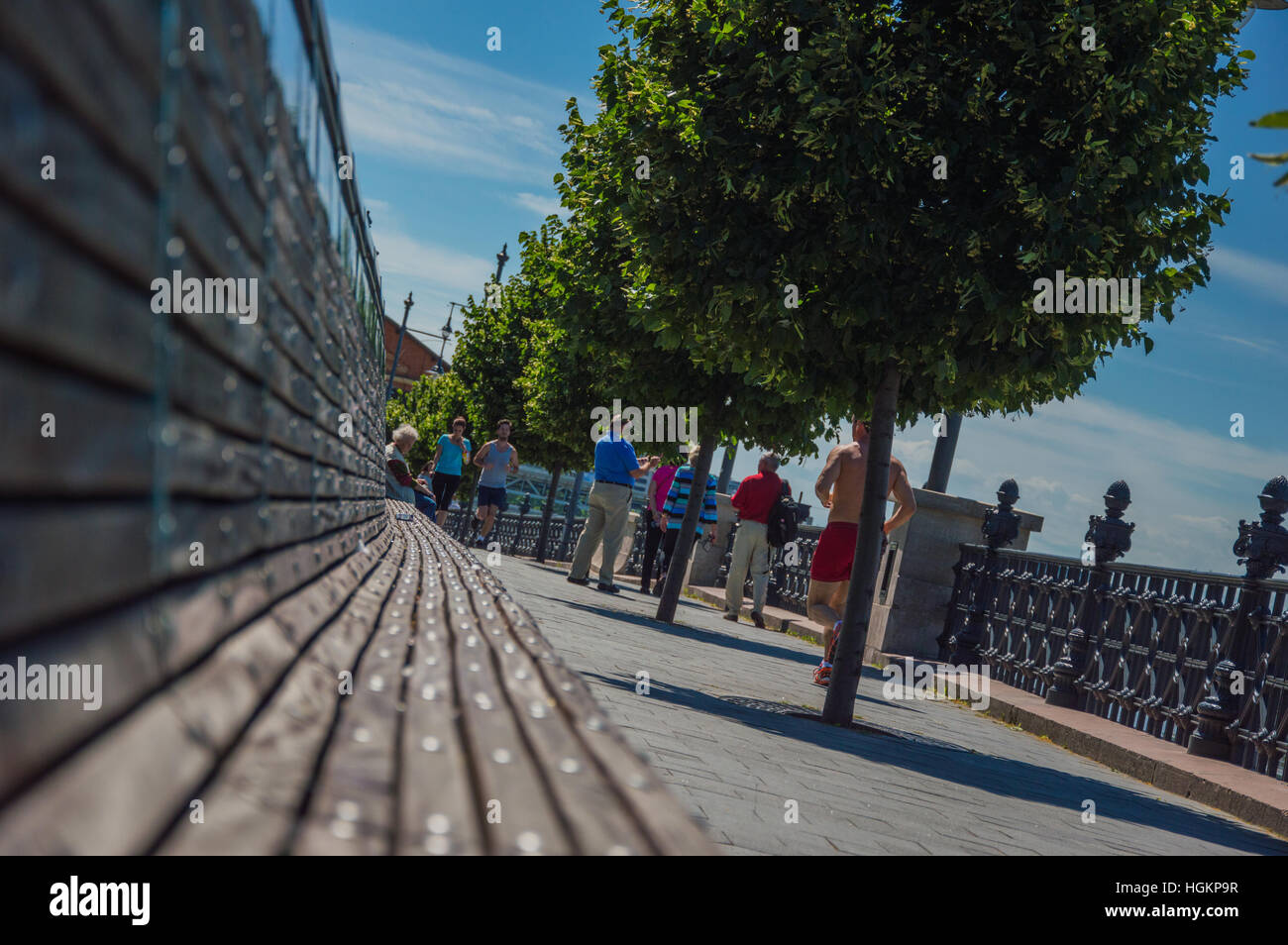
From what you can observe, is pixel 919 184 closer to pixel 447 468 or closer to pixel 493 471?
pixel 447 468

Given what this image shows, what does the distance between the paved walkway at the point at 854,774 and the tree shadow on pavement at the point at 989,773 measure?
2 cm

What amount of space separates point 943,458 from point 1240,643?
6.27 m

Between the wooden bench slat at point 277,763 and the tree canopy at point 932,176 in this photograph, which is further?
the tree canopy at point 932,176

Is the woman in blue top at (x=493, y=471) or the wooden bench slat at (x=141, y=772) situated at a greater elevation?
the woman in blue top at (x=493, y=471)

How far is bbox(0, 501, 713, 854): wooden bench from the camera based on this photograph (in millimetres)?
1144

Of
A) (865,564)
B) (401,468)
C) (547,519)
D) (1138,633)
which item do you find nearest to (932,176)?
(865,564)

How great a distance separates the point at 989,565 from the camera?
1316 centimetres

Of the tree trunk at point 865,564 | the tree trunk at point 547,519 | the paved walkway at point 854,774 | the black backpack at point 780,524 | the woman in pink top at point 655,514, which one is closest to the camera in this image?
the paved walkway at point 854,774

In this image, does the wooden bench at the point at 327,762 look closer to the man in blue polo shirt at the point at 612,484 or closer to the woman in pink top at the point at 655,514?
the man in blue polo shirt at the point at 612,484

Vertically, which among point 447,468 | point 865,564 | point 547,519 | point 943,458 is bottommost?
point 547,519

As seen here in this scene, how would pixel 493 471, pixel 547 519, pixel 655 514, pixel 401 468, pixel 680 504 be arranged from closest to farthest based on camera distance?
1. pixel 401 468
2. pixel 680 504
3. pixel 655 514
4. pixel 493 471
5. pixel 547 519

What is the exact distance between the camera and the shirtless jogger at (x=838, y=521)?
9.93 metres

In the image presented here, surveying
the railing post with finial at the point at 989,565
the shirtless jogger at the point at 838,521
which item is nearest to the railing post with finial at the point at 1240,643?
the shirtless jogger at the point at 838,521

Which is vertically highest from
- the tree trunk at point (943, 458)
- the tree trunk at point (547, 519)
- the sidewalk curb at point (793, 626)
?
the tree trunk at point (943, 458)
